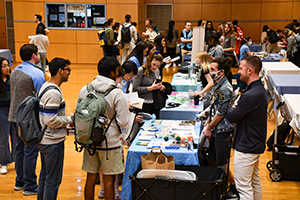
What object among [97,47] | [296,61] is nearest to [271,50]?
[296,61]

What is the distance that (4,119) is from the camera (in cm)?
507

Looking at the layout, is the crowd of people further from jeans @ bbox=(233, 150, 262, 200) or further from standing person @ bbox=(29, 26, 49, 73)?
standing person @ bbox=(29, 26, 49, 73)

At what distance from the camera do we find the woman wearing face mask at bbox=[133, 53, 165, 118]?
17.6 feet

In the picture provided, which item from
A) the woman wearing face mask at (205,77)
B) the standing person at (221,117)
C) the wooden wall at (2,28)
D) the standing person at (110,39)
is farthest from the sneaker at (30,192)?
the wooden wall at (2,28)

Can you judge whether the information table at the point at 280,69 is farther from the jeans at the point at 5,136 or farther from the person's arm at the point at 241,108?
the jeans at the point at 5,136

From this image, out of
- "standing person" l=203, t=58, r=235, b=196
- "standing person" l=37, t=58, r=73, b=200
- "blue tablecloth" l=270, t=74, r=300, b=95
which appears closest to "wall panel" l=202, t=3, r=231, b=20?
"blue tablecloth" l=270, t=74, r=300, b=95

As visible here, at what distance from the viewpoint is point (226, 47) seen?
449 inches

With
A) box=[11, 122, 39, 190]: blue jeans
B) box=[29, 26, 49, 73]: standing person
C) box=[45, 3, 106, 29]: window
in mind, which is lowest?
box=[11, 122, 39, 190]: blue jeans

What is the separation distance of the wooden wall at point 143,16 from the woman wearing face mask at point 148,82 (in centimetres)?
958

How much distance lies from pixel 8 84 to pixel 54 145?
1.56 metres

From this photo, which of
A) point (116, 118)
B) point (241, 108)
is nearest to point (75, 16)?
point (116, 118)

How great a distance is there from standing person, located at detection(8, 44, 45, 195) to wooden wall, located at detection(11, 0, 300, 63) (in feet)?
34.0

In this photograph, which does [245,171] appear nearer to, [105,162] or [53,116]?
[105,162]

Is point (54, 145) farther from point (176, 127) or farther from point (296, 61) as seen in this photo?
point (296, 61)
